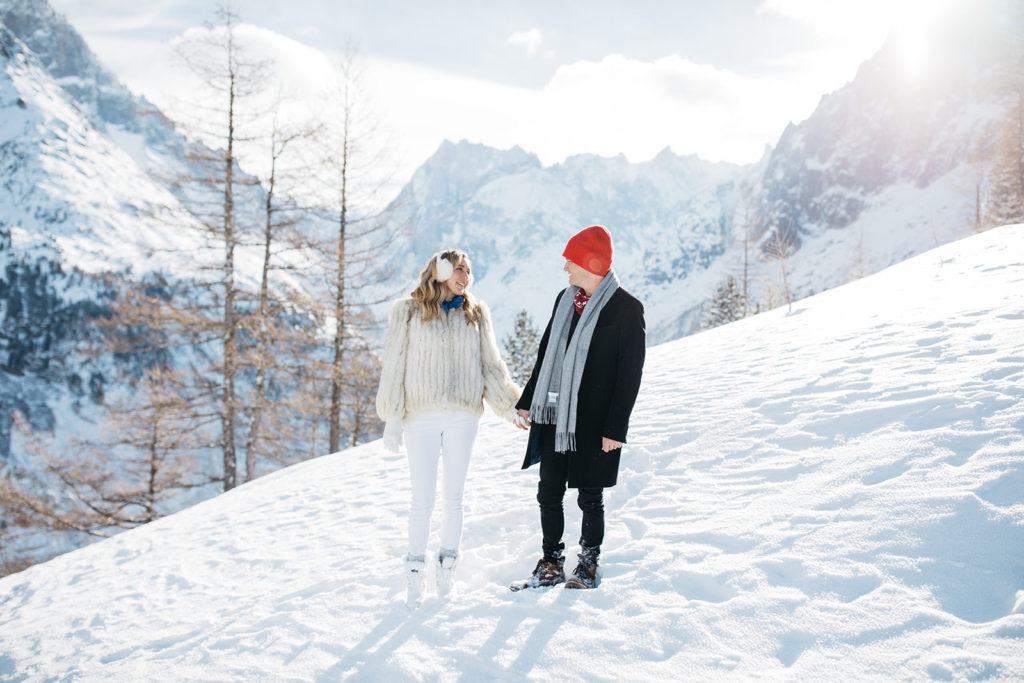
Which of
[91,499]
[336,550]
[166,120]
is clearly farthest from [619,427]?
[91,499]

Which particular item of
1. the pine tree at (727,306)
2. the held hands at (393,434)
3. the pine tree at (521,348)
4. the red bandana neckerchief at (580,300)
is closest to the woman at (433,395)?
the held hands at (393,434)

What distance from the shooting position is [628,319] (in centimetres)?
290

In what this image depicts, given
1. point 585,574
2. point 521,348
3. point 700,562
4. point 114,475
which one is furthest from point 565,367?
point 521,348

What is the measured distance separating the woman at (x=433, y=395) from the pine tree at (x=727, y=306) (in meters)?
29.5

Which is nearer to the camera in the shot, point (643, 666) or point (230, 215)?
point (643, 666)

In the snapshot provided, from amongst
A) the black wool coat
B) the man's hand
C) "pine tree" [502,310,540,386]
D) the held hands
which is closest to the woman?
the held hands

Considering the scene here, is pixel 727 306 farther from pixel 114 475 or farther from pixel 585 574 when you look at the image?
pixel 585 574

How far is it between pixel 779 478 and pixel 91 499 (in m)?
12.1

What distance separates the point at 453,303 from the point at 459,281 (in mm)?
143

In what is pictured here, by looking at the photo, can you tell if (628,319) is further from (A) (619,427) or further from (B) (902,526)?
(B) (902,526)

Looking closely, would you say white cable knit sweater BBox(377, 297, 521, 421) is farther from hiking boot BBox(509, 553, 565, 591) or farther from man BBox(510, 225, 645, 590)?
hiking boot BBox(509, 553, 565, 591)

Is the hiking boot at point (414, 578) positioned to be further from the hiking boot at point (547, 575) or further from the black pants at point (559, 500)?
the black pants at point (559, 500)

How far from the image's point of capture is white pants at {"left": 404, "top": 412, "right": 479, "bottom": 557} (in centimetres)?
313

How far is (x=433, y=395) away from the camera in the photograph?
10.2 feet
